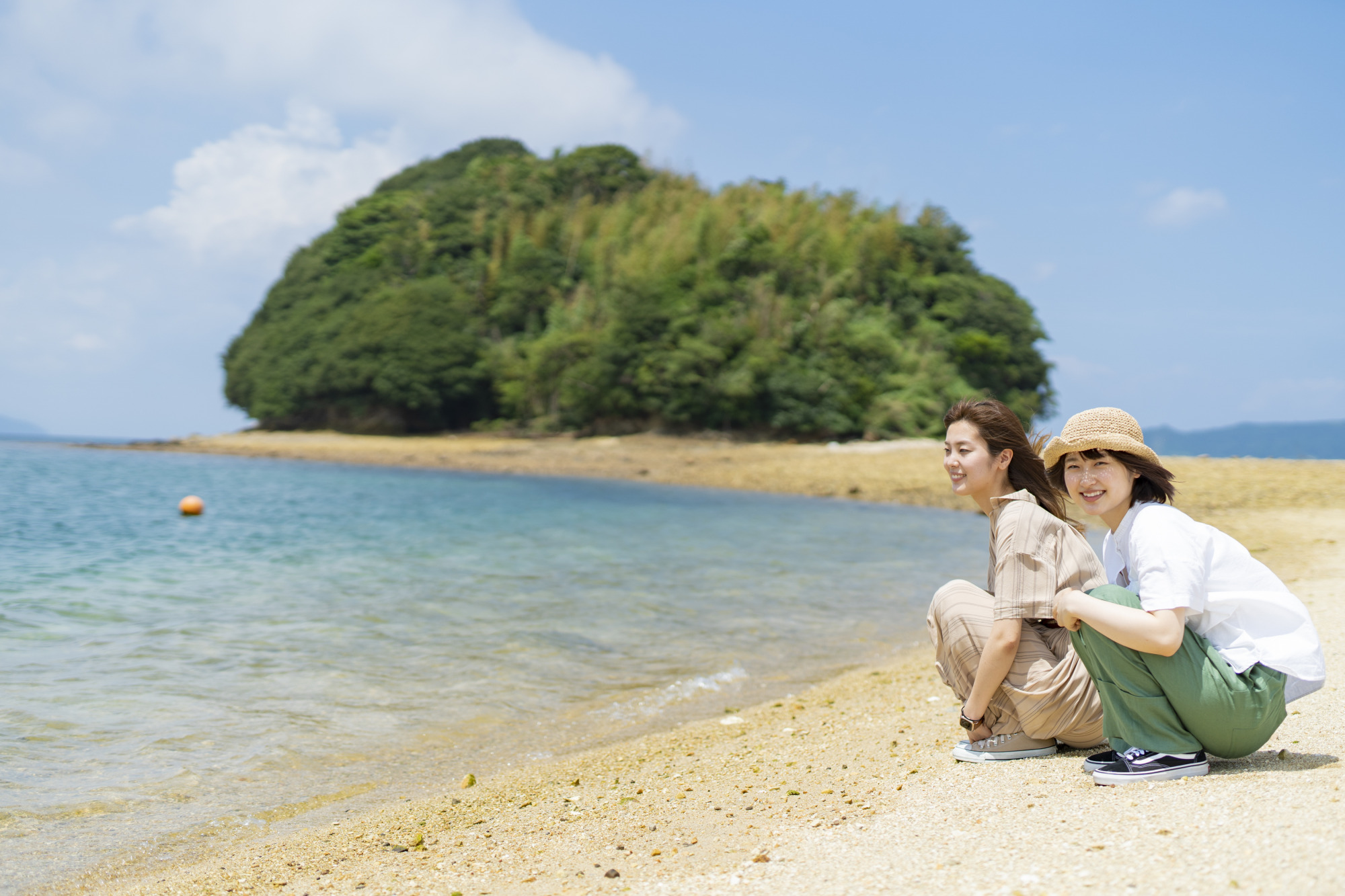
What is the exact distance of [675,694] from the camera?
5.39 m

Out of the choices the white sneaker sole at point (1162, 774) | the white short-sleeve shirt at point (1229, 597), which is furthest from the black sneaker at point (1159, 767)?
the white short-sleeve shirt at point (1229, 597)

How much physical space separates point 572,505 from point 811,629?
11845 mm

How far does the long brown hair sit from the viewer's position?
297cm

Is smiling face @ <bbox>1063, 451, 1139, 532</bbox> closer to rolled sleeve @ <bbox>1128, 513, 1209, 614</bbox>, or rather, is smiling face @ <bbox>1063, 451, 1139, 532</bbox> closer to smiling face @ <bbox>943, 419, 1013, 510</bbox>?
rolled sleeve @ <bbox>1128, 513, 1209, 614</bbox>

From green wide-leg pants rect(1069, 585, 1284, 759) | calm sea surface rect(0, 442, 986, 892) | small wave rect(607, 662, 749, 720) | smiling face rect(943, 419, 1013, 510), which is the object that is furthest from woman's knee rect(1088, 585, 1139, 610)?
small wave rect(607, 662, 749, 720)

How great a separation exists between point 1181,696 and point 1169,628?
30 centimetres

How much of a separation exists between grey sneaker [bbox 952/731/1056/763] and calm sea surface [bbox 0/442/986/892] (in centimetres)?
207

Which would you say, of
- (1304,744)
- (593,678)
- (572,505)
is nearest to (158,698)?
(593,678)

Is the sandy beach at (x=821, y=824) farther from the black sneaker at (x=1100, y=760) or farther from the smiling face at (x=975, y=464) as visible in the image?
the smiling face at (x=975, y=464)

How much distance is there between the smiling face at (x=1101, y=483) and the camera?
2.63 meters

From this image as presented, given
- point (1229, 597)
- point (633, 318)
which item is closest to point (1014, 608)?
point (1229, 597)

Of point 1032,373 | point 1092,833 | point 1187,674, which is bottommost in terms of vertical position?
point 1092,833

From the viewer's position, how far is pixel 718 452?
1277 inches

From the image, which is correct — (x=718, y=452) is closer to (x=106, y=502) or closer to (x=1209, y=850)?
(x=106, y=502)
